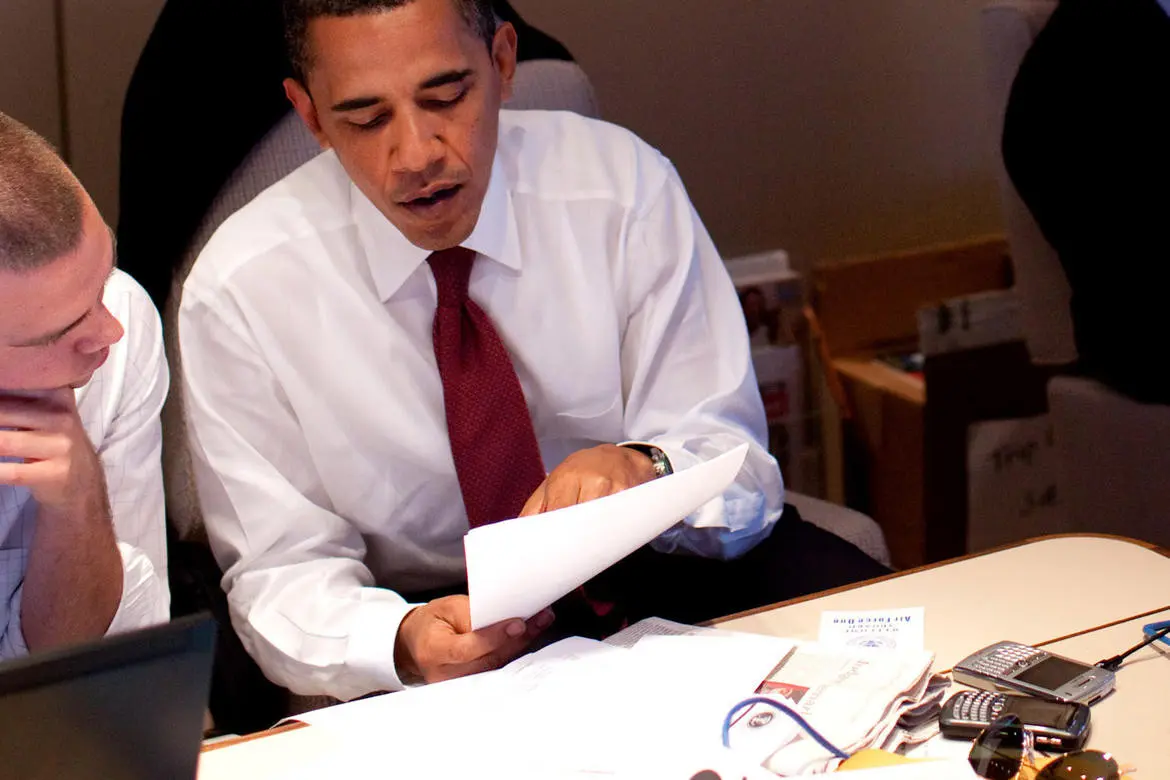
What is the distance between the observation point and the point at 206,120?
180cm

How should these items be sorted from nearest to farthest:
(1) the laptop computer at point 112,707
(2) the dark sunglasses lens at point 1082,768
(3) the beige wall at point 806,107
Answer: (1) the laptop computer at point 112,707 < (2) the dark sunglasses lens at point 1082,768 < (3) the beige wall at point 806,107

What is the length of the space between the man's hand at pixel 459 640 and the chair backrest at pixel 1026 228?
133cm

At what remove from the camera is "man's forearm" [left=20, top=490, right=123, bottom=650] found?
1.34 metres

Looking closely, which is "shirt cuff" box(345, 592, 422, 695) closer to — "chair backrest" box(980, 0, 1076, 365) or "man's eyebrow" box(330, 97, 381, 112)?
"man's eyebrow" box(330, 97, 381, 112)

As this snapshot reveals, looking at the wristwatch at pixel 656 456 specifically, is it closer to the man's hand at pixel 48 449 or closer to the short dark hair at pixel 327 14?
the short dark hair at pixel 327 14

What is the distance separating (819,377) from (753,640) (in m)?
1.61

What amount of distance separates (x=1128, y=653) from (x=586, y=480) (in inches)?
22.1

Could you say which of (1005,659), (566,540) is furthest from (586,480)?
(1005,659)

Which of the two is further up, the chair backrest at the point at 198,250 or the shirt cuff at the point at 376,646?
the chair backrest at the point at 198,250

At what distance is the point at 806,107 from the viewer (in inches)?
112

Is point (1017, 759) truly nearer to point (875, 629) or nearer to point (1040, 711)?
point (1040, 711)

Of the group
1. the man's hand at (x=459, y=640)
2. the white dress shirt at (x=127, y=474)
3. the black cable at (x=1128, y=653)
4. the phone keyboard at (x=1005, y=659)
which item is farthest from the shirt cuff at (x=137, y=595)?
the black cable at (x=1128, y=653)

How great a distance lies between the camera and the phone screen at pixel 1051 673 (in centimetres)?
116

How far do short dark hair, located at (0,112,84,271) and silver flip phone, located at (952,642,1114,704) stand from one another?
2.81ft
